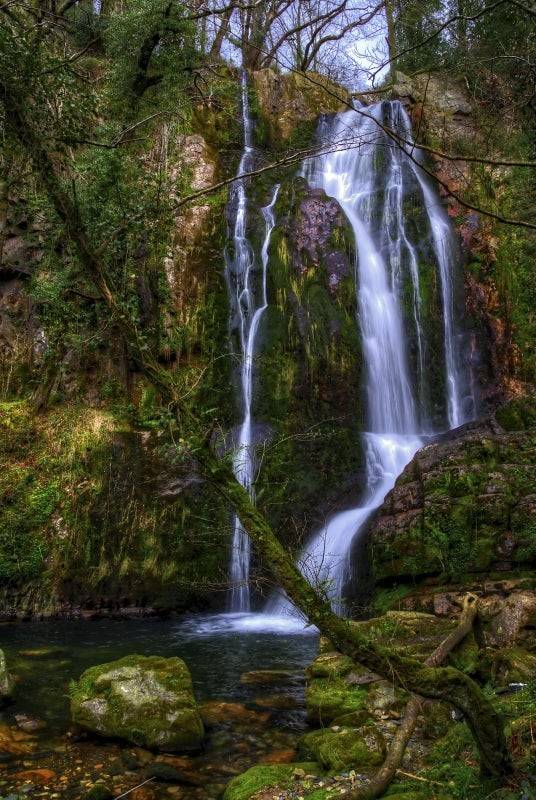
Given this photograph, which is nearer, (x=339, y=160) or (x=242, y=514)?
(x=242, y=514)

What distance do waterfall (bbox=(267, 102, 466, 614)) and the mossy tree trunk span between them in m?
6.77

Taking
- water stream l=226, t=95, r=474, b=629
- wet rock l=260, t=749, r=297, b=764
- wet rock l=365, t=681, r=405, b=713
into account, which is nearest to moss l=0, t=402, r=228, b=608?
water stream l=226, t=95, r=474, b=629

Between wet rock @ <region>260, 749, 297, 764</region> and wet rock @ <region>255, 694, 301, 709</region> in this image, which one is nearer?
wet rock @ <region>260, 749, 297, 764</region>

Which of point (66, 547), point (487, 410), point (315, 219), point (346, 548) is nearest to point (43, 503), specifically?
A: point (66, 547)

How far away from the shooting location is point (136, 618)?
9492 millimetres

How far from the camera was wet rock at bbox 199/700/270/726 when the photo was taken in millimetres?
5148

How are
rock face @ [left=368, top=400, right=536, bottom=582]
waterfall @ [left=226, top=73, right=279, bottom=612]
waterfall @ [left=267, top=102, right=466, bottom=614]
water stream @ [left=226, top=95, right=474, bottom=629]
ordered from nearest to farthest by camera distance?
rock face @ [left=368, top=400, right=536, bottom=582] < water stream @ [left=226, top=95, right=474, bottom=629] < waterfall @ [left=267, top=102, right=466, bottom=614] < waterfall @ [left=226, top=73, right=279, bottom=612]

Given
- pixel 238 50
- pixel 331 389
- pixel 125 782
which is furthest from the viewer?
pixel 238 50

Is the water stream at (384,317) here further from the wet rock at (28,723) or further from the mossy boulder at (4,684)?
the wet rock at (28,723)

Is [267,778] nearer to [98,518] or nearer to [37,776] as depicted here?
[37,776]

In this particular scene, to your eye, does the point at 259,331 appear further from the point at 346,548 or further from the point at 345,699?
the point at 345,699

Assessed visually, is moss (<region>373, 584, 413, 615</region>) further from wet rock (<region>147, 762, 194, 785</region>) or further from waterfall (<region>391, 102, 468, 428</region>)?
waterfall (<region>391, 102, 468, 428</region>)

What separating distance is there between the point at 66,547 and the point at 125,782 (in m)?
6.35

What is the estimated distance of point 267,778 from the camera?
12.2ft
